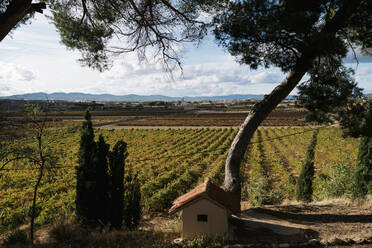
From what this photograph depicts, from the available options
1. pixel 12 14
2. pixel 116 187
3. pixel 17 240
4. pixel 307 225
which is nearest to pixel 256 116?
pixel 307 225

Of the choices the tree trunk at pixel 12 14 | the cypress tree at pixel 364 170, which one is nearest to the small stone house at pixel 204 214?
the tree trunk at pixel 12 14

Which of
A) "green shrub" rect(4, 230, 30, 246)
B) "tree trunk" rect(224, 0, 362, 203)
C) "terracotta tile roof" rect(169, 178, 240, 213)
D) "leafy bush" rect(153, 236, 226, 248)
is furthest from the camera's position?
"tree trunk" rect(224, 0, 362, 203)

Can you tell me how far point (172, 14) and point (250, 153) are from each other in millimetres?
24545

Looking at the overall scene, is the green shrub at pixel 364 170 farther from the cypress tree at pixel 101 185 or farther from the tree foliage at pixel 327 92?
the cypress tree at pixel 101 185

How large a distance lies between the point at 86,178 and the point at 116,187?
2.96 ft

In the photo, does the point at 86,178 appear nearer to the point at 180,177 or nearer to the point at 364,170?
the point at 364,170

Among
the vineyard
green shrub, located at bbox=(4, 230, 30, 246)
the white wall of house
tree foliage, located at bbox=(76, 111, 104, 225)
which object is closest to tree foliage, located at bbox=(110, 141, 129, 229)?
tree foliage, located at bbox=(76, 111, 104, 225)

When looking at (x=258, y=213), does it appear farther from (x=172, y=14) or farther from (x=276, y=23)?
(x=172, y=14)

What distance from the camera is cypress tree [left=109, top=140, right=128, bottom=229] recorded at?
298 inches

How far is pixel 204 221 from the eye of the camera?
213 inches

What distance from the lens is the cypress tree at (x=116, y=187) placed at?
24.8ft

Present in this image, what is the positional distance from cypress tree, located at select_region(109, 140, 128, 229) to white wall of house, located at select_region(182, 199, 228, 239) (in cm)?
283

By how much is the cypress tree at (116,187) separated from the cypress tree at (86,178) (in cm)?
54

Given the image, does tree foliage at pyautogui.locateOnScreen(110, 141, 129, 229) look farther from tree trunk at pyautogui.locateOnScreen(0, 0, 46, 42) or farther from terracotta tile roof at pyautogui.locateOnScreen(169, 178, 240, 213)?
tree trunk at pyautogui.locateOnScreen(0, 0, 46, 42)
